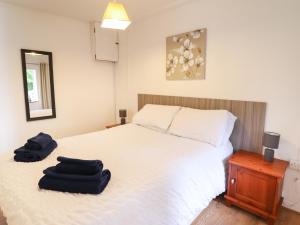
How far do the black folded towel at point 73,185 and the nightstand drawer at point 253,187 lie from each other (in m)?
1.39

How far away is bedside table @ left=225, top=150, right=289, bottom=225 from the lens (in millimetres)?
1731

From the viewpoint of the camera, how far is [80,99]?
338cm

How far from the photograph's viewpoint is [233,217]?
74.9 inches

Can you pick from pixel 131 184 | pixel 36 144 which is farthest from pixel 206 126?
pixel 36 144

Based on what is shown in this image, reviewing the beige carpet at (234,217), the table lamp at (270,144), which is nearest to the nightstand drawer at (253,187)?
the beige carpet at (234,217)

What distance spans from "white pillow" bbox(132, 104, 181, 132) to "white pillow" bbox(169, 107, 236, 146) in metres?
0.16

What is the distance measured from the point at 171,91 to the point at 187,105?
369mm

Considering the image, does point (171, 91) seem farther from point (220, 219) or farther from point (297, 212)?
point (297, 212)

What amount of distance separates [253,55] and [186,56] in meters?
0.85

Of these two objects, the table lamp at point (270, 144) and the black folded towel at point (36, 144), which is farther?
the table lamp at point (270, 144)

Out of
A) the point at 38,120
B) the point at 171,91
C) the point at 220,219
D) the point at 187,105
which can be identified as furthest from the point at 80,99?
the point at 220,219

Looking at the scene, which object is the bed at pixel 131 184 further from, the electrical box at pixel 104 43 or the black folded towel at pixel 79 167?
the electrical box at pixel 104 43

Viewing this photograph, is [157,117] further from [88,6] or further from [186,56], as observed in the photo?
[88,6]

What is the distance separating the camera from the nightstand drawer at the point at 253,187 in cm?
175
